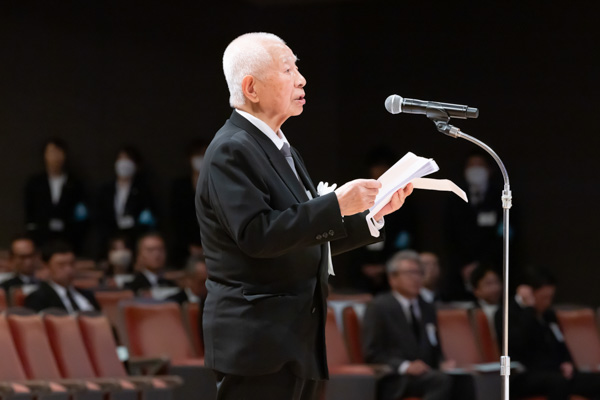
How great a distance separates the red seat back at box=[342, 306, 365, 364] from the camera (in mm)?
6566

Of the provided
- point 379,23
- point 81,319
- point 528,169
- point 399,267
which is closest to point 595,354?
point 399,267

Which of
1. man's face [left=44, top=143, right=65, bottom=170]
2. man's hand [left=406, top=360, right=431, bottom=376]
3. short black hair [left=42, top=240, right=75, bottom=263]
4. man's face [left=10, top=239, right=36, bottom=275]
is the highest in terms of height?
man's face [left=44, top=143, right=65, bottom=170]

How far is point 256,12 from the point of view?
36.2 ft

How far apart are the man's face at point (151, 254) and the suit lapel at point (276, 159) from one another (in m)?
5.67

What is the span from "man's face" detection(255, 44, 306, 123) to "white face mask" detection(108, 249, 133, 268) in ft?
21.6

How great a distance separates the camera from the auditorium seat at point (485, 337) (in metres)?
7.05

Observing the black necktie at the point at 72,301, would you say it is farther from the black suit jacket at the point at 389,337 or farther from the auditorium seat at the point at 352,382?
the black suit jacket at the point at 389,337

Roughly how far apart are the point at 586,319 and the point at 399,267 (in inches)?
66.5

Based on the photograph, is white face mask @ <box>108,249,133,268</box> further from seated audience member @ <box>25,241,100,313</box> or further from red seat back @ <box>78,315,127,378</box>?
red seat back @ <box>78,315,127,378</box>

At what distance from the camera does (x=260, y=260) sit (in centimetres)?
234

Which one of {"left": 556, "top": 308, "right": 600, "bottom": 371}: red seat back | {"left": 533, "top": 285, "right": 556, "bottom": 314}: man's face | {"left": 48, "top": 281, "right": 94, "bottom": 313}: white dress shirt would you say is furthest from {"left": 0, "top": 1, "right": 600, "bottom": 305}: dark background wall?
{"left": 48, "top": 281, "right": 94, "bottom": 313}: white dress shirt

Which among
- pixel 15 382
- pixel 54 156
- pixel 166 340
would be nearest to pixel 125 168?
pixel 54 156

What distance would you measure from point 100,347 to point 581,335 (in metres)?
3.56

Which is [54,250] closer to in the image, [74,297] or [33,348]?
[74,297]
